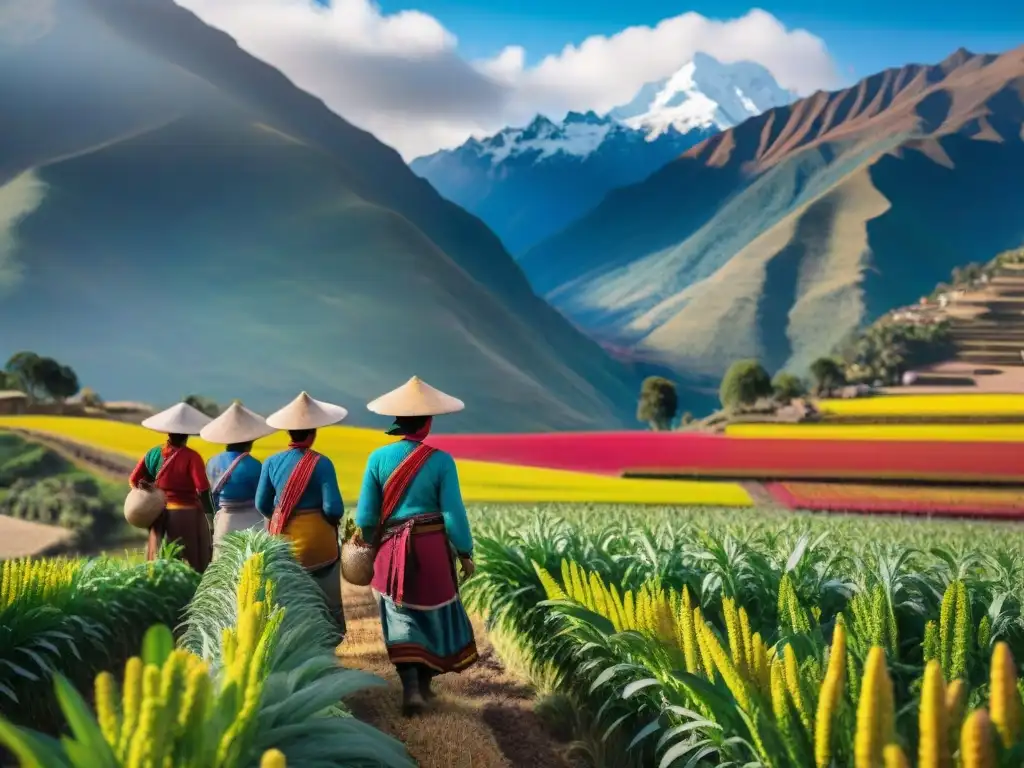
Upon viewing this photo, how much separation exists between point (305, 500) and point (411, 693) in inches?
69.7

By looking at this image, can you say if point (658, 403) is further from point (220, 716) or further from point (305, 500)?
point (220, 716)

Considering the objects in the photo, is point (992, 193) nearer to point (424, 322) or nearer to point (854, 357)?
point (424, 322)

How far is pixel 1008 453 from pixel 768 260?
86712mm

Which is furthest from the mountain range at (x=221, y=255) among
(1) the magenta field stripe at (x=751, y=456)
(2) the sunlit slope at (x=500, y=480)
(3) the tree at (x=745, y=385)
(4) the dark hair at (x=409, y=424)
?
(4) the dark hair at (x=409, y=424)

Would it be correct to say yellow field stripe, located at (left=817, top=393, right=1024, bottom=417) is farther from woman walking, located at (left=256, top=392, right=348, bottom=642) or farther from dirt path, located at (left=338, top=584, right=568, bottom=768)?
woman walking, located at (left=256, top=392, right=348, bottom=642)

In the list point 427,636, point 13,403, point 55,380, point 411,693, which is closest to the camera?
point 411,693

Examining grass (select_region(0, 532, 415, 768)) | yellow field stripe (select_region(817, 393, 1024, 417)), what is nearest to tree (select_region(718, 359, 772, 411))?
yellow field stripe (select_region(817, 393, 1024, 417))

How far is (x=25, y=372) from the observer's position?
18516 mm

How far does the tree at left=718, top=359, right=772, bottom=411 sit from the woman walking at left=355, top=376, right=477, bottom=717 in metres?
27.6

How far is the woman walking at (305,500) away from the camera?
5.55 m

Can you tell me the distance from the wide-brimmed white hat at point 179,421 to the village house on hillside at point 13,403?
Answer: 11114 millimetres

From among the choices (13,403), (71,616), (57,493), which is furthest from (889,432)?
(13,403)

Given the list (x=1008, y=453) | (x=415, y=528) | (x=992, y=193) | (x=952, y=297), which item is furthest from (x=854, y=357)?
(x=992, y=193)

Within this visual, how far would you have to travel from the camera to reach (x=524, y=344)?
75.4 meters
